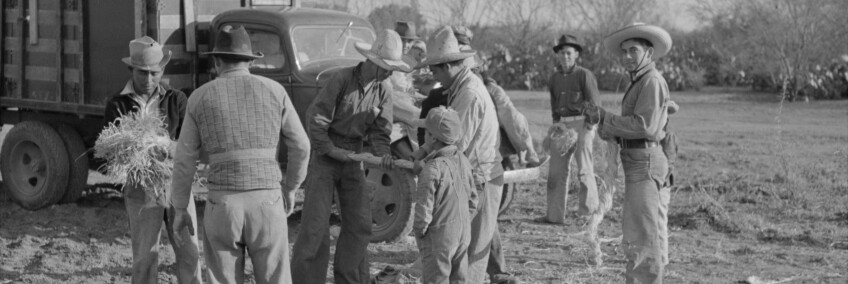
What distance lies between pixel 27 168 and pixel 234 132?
6.15m

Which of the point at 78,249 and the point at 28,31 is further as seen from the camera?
the point at 28,31

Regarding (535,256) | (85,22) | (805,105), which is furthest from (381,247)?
(805,105)

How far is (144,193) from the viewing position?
22.5 feet

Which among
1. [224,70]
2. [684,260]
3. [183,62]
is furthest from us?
[183,62]

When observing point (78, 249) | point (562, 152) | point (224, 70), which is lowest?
point (78, 249)

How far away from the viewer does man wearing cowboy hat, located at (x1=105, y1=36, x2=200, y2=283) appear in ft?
22.5

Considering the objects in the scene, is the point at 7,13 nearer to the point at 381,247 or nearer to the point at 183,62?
the point at 183,62

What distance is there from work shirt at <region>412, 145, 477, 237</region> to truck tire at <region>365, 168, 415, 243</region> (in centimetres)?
257

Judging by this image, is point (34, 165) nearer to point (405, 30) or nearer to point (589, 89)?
point (405, 30)

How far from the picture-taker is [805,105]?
76.3ft

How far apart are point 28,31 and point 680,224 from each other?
6439 mm

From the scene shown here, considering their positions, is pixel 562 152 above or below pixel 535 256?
above

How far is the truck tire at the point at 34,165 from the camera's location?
10.8m

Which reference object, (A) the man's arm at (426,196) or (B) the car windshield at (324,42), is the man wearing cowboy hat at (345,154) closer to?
(A) the man's arm at (426,196)
